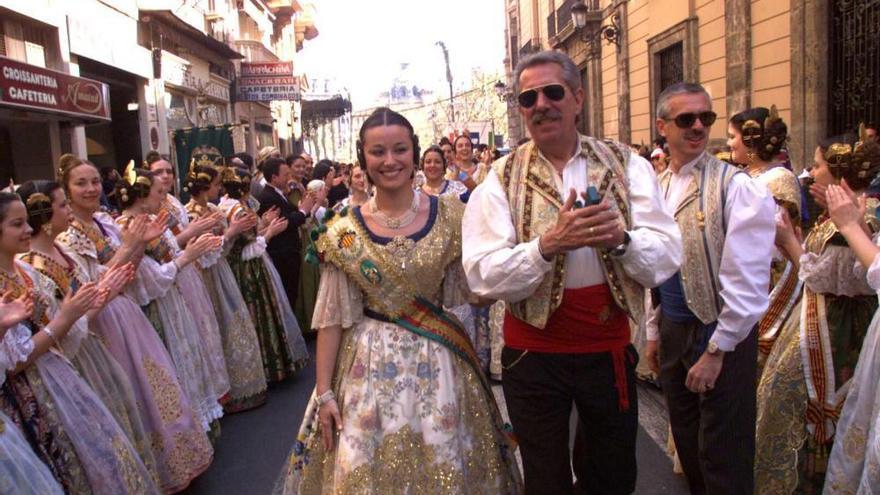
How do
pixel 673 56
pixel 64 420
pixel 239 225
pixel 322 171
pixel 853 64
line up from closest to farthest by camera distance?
pixel 64 420, pixel 239 225, pixel 853 64, pixel 322 171, pixel 673 56

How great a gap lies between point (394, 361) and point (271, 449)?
2535mm

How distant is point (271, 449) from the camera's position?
488 centimetres

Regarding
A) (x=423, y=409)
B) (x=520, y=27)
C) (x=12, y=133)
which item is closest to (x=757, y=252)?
(x=423, y=409)

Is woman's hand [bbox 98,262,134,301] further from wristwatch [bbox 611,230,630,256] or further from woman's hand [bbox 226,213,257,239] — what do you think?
wristwatch [bbox 611,230,630,256]

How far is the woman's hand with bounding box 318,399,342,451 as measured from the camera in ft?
8.94

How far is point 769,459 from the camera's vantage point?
3486mm

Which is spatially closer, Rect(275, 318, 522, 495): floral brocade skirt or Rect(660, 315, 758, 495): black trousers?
Rect(275, 318, 522, 495): floral brocade skirt

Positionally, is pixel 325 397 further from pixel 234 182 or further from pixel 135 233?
pixel 234 182

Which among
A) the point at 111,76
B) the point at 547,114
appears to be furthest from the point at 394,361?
the point at 111,76

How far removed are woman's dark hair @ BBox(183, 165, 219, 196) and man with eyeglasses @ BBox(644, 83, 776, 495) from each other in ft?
12.5

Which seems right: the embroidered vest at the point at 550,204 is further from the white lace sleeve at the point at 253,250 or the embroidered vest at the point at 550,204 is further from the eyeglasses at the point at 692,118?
the white lace sleeve at the point at 253,250

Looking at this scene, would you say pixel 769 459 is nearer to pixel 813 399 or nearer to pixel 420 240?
pixel 813 399

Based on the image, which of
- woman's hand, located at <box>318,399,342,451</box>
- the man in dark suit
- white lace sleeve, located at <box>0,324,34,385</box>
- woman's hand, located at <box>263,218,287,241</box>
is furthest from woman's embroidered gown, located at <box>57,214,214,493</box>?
the man in dark suit

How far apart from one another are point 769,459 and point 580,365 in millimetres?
1609
